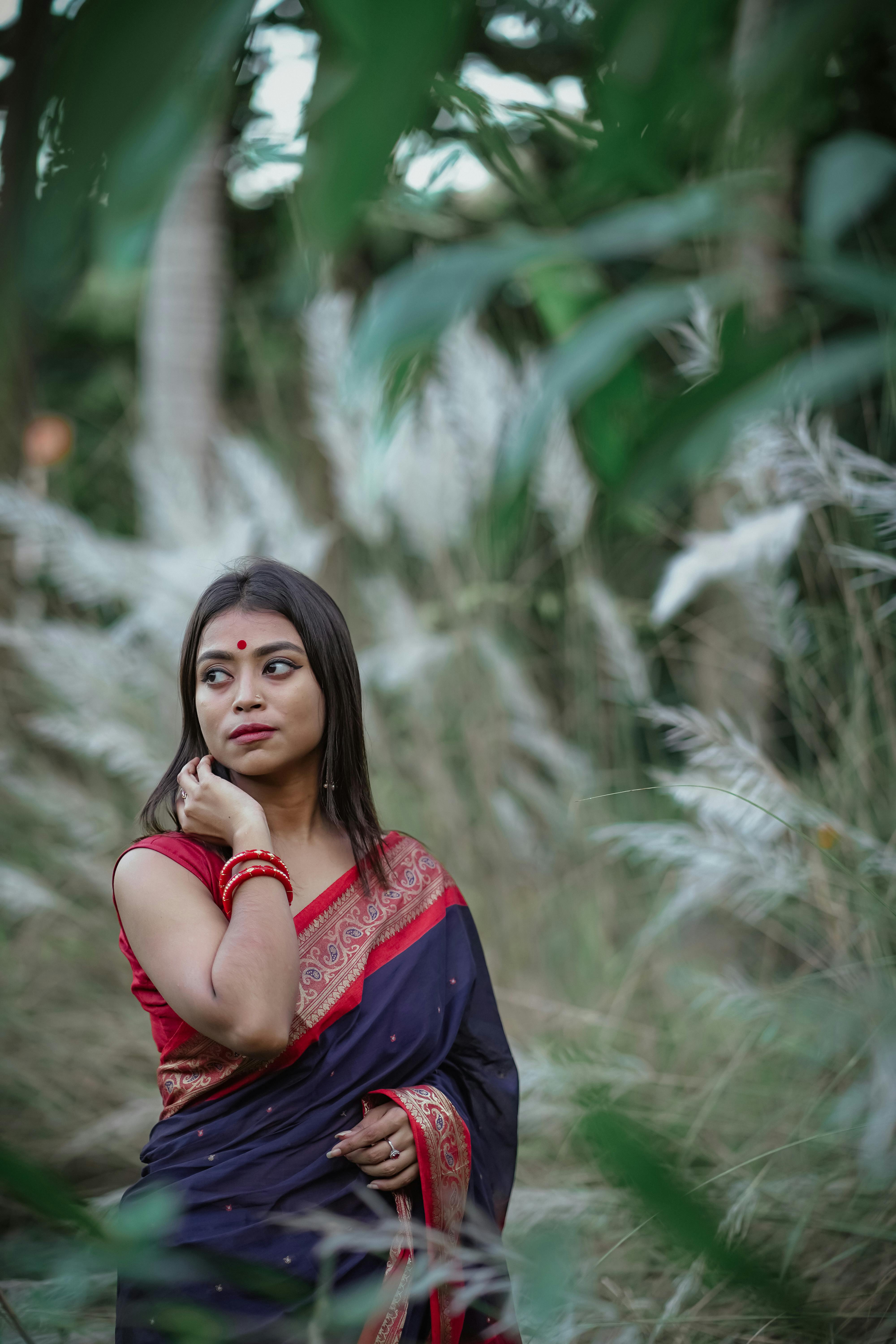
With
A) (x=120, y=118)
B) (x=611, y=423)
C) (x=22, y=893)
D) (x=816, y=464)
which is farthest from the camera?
(x=22, y=893)

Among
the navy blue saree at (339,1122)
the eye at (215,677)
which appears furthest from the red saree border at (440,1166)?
the eye at (215,677)

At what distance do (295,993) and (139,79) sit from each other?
A: 2.84 ft

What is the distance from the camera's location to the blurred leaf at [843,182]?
0.53m

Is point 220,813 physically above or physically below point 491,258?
below

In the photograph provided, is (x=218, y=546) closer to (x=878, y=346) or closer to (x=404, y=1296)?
(x=404, y=1296)

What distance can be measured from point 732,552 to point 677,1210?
4.43 ft

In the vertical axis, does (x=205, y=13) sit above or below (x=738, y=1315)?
above

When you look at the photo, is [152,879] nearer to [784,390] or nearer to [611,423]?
[611,423]

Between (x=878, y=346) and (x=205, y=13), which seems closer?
(x=205, y=13)

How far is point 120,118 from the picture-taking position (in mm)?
267

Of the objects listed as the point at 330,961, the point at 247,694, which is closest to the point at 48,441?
the point at 247,694

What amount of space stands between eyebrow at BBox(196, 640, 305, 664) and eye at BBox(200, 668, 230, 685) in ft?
0.03

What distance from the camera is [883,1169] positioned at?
1112mm

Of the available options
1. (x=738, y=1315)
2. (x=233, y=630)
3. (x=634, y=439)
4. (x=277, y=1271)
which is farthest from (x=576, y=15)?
(x=738, y=1315)
